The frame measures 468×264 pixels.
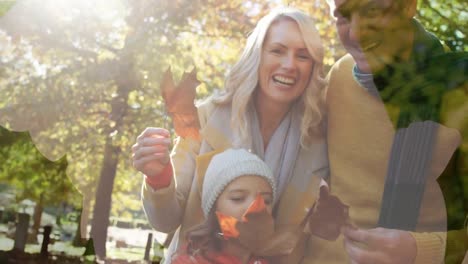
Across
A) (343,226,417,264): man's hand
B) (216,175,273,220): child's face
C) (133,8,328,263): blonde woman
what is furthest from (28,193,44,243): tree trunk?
(343,226,417,264): man's hand

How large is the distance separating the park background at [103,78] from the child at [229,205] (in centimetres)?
14

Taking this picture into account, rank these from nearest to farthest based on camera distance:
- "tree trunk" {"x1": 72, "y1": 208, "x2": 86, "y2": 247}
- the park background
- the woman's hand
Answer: the woman's hand → the park background → "tree trunk" {"x1": 72, "y1": 208, "x2": 86, "y2": 247}

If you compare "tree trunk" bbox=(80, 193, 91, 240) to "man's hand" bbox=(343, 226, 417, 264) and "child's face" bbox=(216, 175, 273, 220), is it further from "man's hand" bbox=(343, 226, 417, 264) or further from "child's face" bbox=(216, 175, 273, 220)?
"man's hand" bbox=(343, 226, 417, 264)

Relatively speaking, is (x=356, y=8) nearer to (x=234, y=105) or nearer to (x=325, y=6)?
(x=325, y=6)

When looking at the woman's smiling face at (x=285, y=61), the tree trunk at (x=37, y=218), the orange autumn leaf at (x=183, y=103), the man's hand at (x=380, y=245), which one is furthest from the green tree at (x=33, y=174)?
the man's hand at (x=380, y=245)

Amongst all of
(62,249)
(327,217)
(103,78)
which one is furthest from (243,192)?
(62,249)

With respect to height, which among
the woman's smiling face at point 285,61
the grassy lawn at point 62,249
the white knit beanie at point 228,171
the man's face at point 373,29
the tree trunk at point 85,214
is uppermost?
the man's face at point 373,29

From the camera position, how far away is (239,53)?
1.14 m

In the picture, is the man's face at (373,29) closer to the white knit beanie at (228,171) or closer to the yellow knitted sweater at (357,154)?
the yellow knitted sweater at (357,154)

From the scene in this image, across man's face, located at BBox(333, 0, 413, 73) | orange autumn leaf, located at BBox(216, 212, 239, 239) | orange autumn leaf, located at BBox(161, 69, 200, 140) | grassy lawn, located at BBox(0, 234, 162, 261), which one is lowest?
grassy lawn, located at BBox(0, 234, 162, 261)

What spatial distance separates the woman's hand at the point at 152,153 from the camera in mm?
1007

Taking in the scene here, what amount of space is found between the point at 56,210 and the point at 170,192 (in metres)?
0.40

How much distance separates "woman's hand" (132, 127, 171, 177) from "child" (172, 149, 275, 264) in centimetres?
8

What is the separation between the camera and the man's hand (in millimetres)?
1011
